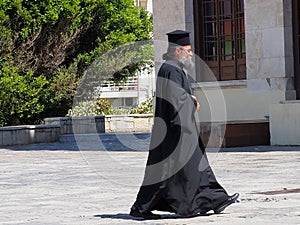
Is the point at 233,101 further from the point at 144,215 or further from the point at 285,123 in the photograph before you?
the point at 144,215

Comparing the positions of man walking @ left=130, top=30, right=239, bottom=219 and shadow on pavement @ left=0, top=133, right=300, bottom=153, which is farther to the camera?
shadow on pavement @ left=0, top=133, right=300, bottom=153

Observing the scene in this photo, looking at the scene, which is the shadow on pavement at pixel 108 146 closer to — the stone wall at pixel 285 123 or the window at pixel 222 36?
the stone wall at pixel 285 123

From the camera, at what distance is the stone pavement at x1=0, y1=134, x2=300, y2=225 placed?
915 centimetres

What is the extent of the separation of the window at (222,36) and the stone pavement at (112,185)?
3.01 m

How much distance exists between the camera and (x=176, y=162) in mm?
9172

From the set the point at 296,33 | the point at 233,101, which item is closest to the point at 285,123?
the point at 296,33

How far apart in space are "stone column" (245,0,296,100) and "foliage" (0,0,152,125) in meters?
12.2

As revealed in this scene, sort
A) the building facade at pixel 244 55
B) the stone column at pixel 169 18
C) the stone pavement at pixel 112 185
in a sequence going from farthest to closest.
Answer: the stone column at pixel 169 18 → the building facade at pixel 244 55 → the stone pavement at pixel 112 185

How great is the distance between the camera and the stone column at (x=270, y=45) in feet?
68.9

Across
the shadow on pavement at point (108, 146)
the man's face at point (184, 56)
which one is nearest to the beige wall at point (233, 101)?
the shadow on pavement at point (108, 146)

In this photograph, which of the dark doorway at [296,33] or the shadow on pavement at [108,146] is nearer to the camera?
the shadow on pavement at [108,146]

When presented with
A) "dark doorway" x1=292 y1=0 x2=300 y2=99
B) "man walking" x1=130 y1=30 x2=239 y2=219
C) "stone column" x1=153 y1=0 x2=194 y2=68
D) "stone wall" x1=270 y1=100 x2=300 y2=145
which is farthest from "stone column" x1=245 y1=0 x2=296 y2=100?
"man walking" x1=130 y1=30 x2=239 y2=219

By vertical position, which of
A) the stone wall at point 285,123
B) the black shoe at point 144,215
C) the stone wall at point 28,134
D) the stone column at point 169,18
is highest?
the stone column at point 169,18

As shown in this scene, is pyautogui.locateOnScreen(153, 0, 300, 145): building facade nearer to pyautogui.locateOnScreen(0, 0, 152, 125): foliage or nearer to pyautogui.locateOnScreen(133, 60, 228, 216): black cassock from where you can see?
pyautogui.locateOnScreen(0, 0, 152, 125): foliage
